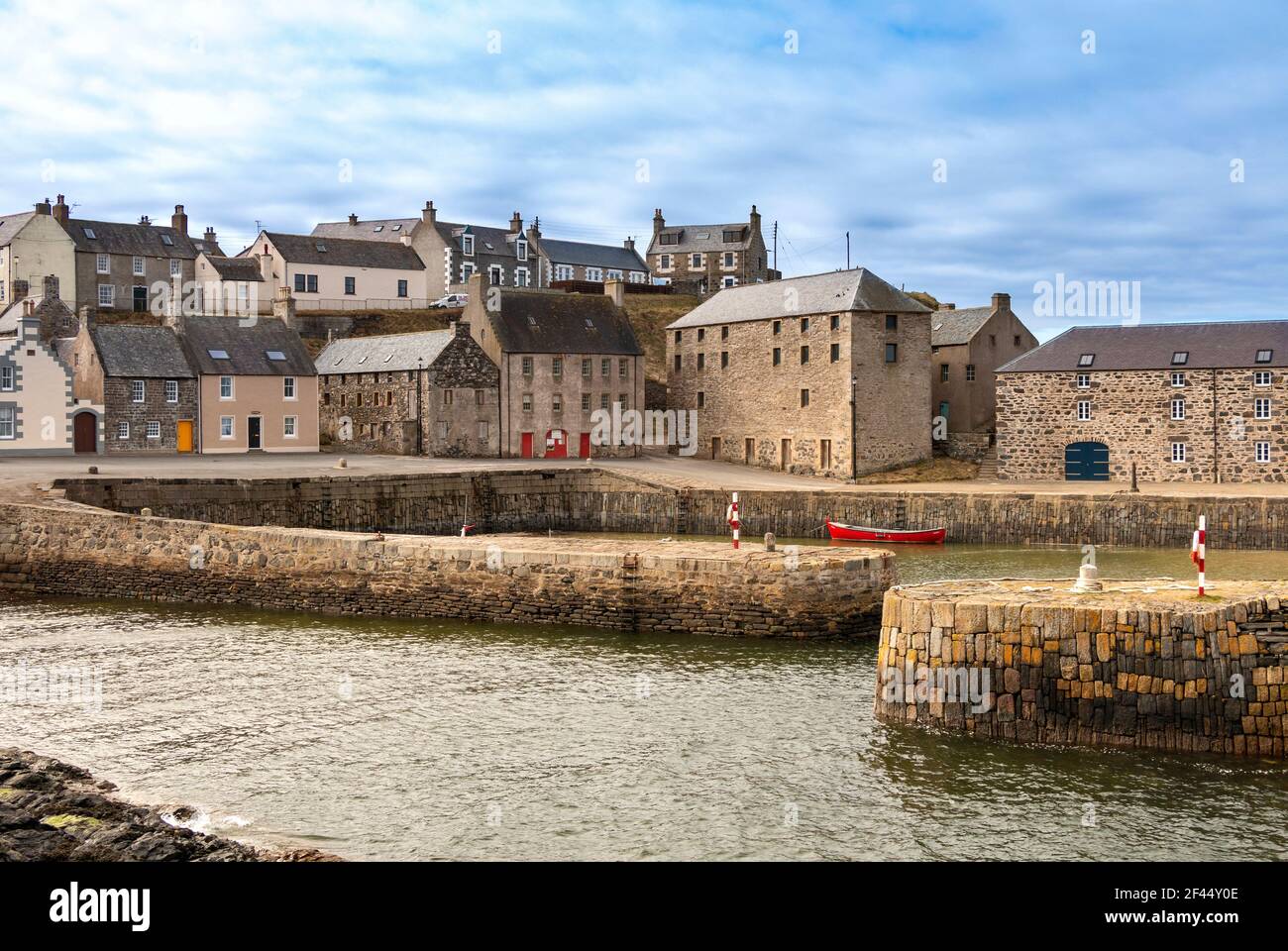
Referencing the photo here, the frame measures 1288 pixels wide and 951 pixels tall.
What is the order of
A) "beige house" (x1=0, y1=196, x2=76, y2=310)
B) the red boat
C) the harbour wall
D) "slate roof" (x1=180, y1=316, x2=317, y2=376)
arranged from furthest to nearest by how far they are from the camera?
"beige house" (x1=0, y1=196, x2=76, y2=310) → "slate roof" (x1=180, y1=316, x2=317, y2=376) → the red boat → the harbour wall

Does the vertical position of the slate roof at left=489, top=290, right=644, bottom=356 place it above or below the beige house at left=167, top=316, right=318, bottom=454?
above

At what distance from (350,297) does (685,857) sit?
6029 centimetres

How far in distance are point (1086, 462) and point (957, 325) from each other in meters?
11.5

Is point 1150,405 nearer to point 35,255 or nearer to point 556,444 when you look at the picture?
point 556,444

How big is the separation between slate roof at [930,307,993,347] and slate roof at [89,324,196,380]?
2932 centimetres

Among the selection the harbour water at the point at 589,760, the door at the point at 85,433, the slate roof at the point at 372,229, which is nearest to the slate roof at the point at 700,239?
the slate roof at the point at 372,229

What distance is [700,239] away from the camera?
3356 inches

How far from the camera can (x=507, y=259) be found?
76438 mm

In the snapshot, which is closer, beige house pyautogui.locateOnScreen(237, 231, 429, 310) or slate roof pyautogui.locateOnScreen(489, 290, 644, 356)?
slate roof pyautogui.locateOnScreen(489, 290, 644, 356)

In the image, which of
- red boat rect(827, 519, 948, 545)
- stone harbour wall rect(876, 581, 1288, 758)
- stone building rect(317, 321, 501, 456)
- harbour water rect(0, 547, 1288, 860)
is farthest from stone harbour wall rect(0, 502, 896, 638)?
stone building rect(317, 321, 501, 456)

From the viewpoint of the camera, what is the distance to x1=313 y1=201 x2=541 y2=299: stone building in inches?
2830

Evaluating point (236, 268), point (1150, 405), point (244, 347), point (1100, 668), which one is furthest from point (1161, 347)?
point (236, 268)

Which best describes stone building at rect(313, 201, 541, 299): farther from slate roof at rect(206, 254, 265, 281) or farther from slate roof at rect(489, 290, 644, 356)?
slate roof at rect(489, 290, 644, 356)

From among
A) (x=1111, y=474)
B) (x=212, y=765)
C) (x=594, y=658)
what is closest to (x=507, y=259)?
(x=1111, y=474)
